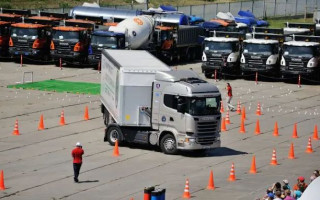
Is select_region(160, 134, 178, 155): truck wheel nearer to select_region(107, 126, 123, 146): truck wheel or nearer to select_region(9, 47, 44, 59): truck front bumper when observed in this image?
select_region(107, 126, 123, 146): truck wheel

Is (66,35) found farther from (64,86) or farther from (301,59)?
(301,59)

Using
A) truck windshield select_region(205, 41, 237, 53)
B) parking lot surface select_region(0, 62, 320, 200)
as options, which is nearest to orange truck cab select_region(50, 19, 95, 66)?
truck windshield select_region(205, 41, 237, 53)

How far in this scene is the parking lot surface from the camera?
2859 centimetres

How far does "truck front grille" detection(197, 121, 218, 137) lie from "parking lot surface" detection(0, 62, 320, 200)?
93cm

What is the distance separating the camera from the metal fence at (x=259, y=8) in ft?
307

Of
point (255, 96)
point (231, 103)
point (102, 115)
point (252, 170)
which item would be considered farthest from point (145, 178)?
point (255, 96)

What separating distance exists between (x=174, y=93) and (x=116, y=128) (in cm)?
276

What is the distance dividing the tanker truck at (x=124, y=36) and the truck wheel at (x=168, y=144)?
79.1ft

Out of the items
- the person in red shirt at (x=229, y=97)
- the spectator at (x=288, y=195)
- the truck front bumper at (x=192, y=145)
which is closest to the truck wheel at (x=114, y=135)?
the truck front bumper at (x=192, y=145)

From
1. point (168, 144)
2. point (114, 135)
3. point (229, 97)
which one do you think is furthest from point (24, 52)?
point (168, 144)

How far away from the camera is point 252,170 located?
3153 centimetres

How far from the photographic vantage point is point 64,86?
51.3 m

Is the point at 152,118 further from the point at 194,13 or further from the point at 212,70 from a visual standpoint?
the point at 194,13

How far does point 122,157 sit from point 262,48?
24.9 m
